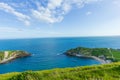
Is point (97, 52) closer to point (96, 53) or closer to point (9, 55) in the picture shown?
point (96, 53)

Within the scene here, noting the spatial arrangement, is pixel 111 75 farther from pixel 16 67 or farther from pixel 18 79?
pixel 16 67

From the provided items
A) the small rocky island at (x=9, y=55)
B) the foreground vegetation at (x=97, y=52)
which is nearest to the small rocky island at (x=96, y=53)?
the foreground vegetation at (x=97, y=52)

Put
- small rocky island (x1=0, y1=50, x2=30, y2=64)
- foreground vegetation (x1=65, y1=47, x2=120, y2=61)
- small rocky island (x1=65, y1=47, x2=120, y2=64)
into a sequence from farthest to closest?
small rocky island (x1=0, y1=50, x2=30, y2=64), foreground vegetation (x1=65, y1=47, x2=120, y2=61), small rocky island (x1=65, y1=47, x2=120, y2=64)

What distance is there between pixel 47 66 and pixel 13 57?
5595 cm

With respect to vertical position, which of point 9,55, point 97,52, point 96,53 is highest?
point 97,52

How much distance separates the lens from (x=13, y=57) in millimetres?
158750

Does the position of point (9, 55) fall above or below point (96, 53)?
below

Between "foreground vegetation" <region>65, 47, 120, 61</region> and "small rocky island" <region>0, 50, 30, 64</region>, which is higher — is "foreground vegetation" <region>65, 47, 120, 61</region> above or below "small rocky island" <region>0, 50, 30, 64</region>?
above

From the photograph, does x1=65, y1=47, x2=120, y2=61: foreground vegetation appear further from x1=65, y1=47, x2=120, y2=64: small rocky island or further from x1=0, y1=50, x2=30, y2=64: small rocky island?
x1=0, y1=50, x2=30, y2=64: small rocky island

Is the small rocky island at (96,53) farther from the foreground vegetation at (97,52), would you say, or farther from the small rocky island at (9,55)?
the small rocky island at (9,55)

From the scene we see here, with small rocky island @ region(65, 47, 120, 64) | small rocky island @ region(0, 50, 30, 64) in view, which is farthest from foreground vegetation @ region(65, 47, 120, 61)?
small rocky island @ region(0, 50, 30, 64)

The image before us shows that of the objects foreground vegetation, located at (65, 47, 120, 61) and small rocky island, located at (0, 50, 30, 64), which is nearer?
foreground vegetation, located at (65, 47, 120, 61)

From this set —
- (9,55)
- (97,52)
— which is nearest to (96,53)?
(97,52)

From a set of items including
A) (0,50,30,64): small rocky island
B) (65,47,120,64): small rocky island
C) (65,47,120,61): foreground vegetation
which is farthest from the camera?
(0,50,30,64): small rocky island
